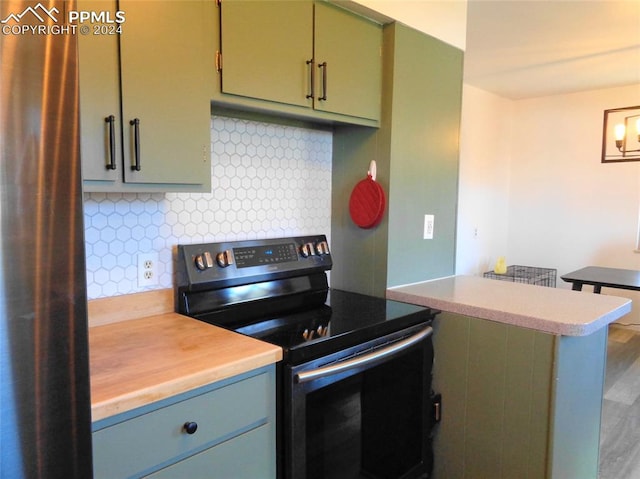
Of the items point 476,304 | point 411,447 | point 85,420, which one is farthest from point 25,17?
point 411,447

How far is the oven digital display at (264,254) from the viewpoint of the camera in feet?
5.83

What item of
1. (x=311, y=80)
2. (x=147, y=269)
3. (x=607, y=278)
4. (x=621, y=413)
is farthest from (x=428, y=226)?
(x=607, y=278)

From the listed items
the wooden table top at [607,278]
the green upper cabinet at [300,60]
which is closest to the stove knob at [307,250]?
the green upper cabinet at [300,60]

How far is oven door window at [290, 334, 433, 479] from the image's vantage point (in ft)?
4.54

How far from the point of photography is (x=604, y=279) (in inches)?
132

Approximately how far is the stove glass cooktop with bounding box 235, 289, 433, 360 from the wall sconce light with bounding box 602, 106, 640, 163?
349 cm

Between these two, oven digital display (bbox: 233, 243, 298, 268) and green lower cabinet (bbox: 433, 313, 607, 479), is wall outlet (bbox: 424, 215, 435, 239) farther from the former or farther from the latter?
oven digital display (bbox: 233, 243, 298, 268)

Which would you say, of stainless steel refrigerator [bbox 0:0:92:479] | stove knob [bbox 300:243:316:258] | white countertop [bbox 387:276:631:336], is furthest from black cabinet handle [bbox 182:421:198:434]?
white countertop [bbox 387:276:631:336]

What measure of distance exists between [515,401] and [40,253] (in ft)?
5.39

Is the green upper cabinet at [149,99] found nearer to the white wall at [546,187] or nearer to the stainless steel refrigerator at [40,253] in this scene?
the stainless steel refrigerator at [40,253]

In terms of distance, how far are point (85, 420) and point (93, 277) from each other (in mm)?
946

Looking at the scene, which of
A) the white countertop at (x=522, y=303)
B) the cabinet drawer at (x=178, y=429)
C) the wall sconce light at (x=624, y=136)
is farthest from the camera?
the wall sconce light at (x=624, y=136)

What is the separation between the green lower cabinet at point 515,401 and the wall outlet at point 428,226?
0.48 meters

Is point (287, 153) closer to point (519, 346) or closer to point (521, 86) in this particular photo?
point (519, 346)
